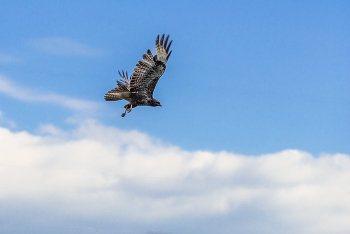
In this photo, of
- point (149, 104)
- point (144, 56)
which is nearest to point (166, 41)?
point (144, 56)

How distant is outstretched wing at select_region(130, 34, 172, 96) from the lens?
26016mm

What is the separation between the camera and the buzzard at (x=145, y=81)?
2605cm

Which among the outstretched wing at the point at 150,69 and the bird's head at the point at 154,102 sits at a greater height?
the outstretched wing at the point at 150,69

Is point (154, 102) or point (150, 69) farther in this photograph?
point (154, 102)

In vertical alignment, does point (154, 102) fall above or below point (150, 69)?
below

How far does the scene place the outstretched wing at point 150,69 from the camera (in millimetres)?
26016

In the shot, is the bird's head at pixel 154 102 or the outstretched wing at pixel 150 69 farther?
the bird's head at pixel 154 102

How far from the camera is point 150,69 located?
26.3m

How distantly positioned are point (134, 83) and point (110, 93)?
1.50 meters

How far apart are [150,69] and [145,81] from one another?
0.83 metres

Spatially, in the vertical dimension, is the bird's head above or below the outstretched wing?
below

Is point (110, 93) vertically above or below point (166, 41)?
below

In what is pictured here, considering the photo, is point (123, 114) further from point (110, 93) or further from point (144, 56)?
point (144, 56)

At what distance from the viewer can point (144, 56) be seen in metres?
26.2
